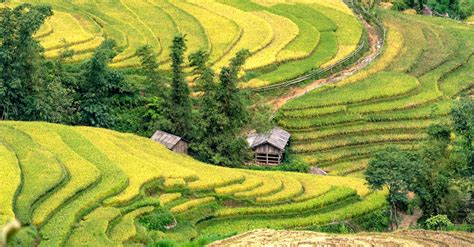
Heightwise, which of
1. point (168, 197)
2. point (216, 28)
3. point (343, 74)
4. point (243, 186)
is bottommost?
point (216, 28)

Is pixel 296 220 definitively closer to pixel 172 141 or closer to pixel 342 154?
pixel 172 141

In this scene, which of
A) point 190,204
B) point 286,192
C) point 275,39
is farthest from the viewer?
point 275,39

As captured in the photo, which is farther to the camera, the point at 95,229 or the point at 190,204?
the point at 190,204

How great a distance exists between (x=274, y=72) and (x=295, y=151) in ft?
20.5

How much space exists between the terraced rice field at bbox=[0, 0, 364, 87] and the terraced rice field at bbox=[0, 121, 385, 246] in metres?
8.98

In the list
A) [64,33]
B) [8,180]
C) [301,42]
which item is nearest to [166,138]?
[8,180]

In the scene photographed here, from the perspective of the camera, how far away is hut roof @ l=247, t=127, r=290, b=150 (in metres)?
30.3

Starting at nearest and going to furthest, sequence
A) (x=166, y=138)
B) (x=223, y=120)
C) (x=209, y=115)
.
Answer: (x=223, y=120)
(x=209, y=115)
(x=166, y=138)

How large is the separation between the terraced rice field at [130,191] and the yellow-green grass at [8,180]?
3 centimetres

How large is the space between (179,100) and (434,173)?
10.6 meters

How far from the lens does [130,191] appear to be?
2208cm

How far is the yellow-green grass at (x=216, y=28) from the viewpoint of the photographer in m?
38.3

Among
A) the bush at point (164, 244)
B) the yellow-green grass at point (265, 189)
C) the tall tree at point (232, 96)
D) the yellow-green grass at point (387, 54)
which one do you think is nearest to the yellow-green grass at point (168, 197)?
the yellow-green grass at point (265, 189)

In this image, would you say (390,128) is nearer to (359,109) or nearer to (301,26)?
(359,109)
